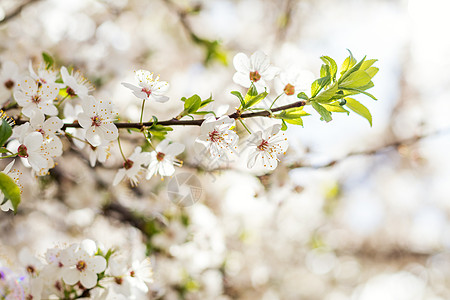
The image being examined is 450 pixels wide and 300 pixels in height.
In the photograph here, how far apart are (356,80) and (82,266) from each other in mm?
777

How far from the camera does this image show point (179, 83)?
2.88 metres

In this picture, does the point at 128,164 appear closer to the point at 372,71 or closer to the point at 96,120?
the point at 96,120

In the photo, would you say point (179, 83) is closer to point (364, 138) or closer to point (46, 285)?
point (46, 285)

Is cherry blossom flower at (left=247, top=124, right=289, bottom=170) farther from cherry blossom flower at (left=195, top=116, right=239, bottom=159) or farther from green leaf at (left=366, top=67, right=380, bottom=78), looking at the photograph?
green leaf at (left=366, top=67, right=380, bottom=78)

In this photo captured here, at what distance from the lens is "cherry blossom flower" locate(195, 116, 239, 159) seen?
0.82 m

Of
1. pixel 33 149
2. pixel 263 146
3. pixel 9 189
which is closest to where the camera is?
pixel 9 189

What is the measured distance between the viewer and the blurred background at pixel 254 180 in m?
1.81

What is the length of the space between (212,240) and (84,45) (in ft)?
4.24

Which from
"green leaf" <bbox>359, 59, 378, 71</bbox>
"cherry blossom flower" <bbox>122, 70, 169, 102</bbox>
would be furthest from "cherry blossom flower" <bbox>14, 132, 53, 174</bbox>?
"green leaf" <bbox>359, 59, 378, 71</bbox>

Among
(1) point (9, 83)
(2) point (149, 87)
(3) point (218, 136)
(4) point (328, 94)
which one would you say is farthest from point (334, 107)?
(1) point (9, 83)

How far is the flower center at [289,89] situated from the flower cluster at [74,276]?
1.98 feet

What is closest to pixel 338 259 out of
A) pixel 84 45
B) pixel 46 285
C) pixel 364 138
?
pixel 364 138

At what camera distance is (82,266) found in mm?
959

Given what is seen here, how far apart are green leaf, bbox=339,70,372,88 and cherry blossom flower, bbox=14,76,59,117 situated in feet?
2.10
